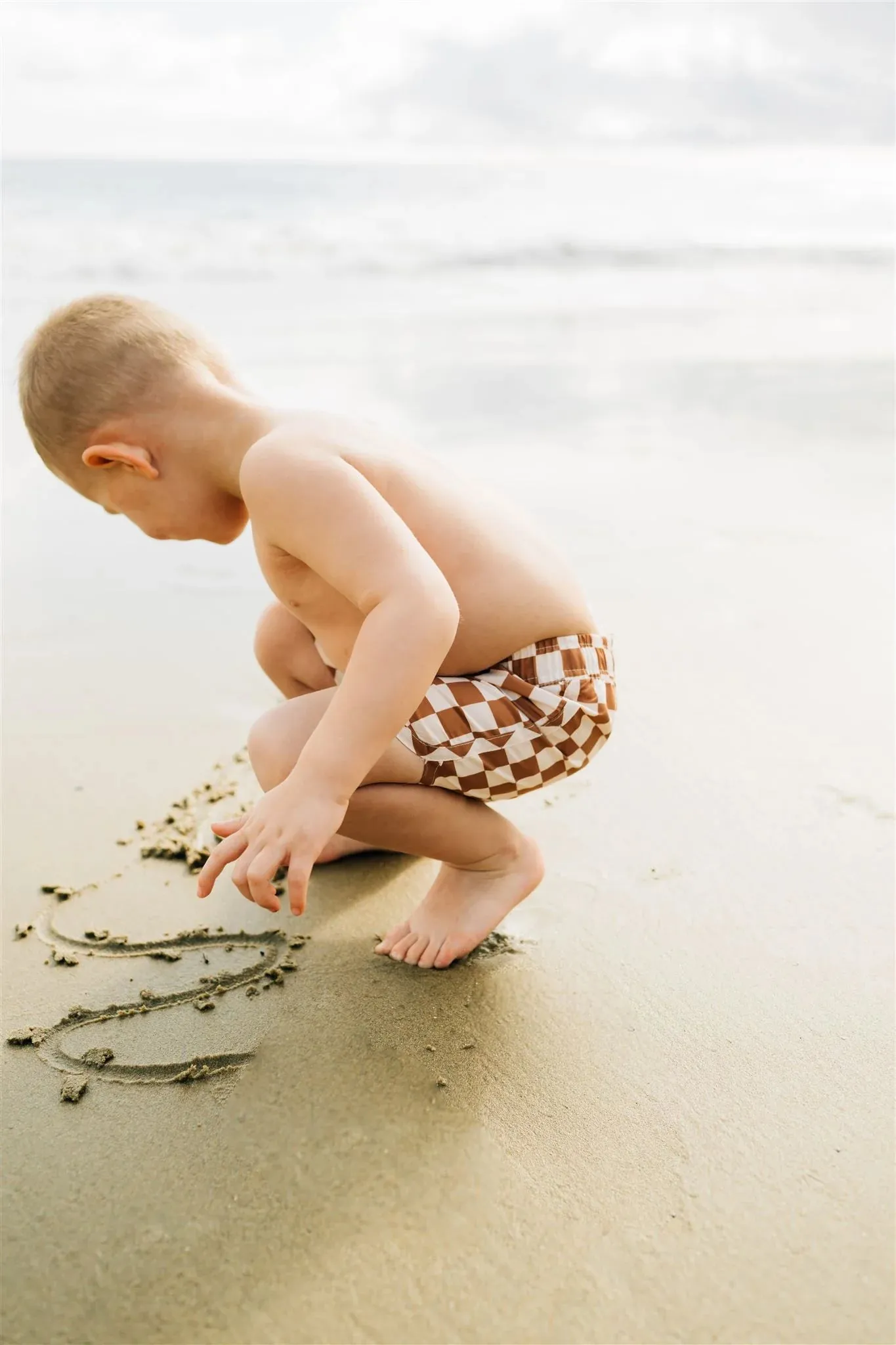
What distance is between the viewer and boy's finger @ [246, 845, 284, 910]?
4.43 feet

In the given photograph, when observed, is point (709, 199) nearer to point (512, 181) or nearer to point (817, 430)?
point (512, 181)

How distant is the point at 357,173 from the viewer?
19938 millimetres

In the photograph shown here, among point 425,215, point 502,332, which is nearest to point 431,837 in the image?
point 502,332

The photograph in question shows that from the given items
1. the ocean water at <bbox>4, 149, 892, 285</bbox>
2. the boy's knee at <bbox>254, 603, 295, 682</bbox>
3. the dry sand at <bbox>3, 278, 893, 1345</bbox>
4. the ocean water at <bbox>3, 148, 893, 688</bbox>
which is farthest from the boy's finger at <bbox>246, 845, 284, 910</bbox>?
the ocean water at <bbox>4, 149, 892, 285</bbox>

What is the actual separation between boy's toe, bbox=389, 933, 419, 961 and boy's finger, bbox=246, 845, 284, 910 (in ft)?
1.52

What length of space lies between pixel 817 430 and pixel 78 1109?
4.56 m

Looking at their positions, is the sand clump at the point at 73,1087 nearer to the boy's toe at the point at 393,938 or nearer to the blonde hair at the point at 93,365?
the boy's toe at the point at 393,938

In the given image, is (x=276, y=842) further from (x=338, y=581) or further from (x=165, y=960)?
(x=165, y=960)

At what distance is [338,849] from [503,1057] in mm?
592

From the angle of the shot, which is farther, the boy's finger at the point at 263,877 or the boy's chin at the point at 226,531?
the boy's chin at the point at 226,531

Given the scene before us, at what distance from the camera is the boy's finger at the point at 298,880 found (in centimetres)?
133

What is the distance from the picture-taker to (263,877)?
135 centimetres

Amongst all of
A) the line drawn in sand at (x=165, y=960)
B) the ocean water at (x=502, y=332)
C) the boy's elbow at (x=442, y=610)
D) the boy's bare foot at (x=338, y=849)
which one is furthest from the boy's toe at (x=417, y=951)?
the ocean water at (x=502, y=332)

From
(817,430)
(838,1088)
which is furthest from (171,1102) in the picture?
(817,430)
